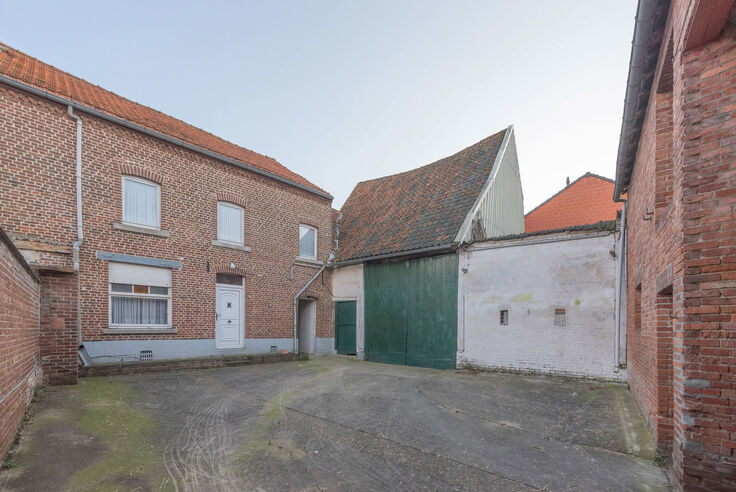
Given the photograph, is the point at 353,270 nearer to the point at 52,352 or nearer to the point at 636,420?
the point at 52,352

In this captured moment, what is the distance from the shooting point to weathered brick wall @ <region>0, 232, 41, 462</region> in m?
3.87

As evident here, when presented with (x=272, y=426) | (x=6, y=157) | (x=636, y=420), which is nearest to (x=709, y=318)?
(x=636, y=420)

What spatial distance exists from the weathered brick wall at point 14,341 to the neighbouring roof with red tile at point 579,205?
1961 cm

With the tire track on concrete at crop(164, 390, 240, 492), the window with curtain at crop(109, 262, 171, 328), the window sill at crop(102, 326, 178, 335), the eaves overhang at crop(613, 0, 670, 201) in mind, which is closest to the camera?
the tire track on concrete at crop(164, 390, 240, 492)

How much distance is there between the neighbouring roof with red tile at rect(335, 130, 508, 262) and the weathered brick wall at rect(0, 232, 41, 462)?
8989mm

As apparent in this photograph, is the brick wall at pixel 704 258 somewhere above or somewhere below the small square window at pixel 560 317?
above

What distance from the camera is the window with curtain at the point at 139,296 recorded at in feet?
31.1

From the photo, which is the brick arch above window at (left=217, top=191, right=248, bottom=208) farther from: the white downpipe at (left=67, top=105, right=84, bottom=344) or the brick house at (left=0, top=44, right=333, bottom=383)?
the white downpipe at (left=67, top=105, right=84, bottom=344)

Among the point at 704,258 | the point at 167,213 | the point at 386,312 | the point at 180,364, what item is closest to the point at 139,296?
the point at 180,364

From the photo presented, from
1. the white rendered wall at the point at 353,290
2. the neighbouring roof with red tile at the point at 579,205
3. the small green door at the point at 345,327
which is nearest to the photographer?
the white rendered wall at the point at 353,290

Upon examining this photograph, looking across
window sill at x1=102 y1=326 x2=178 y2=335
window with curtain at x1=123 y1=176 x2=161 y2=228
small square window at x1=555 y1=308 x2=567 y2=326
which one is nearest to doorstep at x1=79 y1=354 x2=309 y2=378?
window sill at x1=102 y1=326 x2=178 y2=335

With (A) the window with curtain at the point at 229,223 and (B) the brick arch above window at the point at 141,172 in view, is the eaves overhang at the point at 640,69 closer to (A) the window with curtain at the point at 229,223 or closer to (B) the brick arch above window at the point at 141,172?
(A) the window with curtain at the point at 229,223

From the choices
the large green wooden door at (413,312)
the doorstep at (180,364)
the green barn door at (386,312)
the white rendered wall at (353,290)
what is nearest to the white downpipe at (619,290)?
the large green wooden door at (413,312)

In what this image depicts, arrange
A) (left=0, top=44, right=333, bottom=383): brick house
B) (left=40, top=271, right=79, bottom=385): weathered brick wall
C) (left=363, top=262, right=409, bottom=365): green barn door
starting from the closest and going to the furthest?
(left=40, top=271, right=79, bottom=385): weathered brick wall, (left=0, top=44, right=333, bottom=383): brick house, (left=363, top=262, right=409, bottom=365): green barn door
